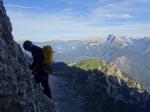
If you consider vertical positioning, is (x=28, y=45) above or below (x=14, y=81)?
above

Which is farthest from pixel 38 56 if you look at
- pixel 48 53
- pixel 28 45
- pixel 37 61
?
pixel 28 45

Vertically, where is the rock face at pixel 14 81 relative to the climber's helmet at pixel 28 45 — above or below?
below

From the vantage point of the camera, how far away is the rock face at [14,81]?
14797mm

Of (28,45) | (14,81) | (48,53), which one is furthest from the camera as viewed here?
(48,53)

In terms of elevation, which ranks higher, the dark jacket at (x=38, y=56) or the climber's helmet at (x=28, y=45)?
the climber's helmet at (x=28, y=45)

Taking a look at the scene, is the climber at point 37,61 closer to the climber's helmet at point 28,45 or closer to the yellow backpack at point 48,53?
the climber's helmet at point 28,45

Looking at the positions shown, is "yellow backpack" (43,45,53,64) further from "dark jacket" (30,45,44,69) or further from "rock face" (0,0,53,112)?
"rock face" (0,0,53,112)

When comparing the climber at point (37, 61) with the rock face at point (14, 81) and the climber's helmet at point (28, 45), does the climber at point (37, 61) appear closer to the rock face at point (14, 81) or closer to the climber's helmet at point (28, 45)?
the climber's helmet at point (28, 45)

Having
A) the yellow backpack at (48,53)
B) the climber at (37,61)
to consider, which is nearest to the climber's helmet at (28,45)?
the climber at (37,61)

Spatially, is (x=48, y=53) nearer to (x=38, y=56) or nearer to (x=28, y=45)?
(x=38, y=56)

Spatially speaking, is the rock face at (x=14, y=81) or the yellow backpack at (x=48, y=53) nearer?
the rock face at (x=14, y=81)

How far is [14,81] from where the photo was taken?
52.3 feet

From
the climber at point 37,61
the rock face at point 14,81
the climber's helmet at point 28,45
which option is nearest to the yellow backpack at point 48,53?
the climber at point 37,61

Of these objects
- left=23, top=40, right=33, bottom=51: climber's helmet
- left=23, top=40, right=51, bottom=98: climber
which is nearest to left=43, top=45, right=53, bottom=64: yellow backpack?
left=23, top=40, right=51, bottom=98: climber
